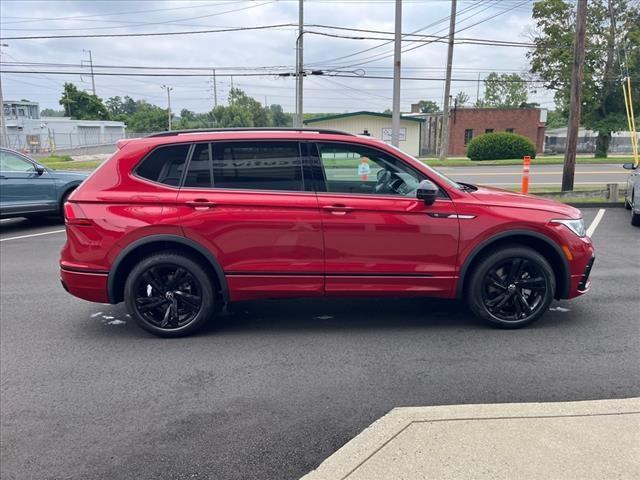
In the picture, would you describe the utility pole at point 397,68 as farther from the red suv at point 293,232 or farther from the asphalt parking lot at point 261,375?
the red suv at point 293,232

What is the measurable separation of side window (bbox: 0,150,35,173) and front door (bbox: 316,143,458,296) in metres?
8.33

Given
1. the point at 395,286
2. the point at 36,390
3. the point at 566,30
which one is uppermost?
the point at 566,30

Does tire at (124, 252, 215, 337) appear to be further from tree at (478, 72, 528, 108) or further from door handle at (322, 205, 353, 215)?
tree at (478, 72, 528, 108)

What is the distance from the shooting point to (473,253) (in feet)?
14.8

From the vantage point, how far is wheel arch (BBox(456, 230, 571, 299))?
4.50 metres

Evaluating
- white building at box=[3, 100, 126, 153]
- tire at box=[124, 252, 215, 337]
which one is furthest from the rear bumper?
white building at box=[3, 100, 126, 153]

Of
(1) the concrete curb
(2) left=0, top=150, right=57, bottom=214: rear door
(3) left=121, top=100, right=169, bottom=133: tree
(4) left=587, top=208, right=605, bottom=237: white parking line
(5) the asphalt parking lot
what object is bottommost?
(5) the asphalt parking lot

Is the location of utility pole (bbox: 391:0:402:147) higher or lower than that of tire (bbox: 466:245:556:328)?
higher

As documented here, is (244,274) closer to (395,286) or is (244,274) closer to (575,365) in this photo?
(395,286)

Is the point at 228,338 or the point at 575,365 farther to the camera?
the point at 228,338

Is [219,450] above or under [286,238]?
under

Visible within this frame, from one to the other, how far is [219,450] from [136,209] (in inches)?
91.7

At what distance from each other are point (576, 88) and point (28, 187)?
13.5 m

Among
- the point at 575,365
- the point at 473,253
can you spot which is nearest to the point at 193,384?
the point at 473,253
